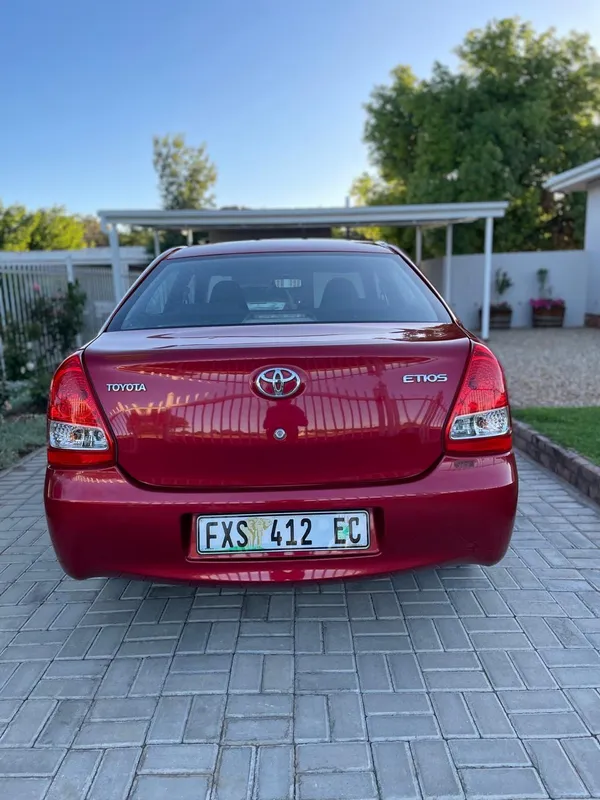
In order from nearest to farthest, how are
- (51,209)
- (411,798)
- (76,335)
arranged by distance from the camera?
(411,798)
(76,335)
(51,209)

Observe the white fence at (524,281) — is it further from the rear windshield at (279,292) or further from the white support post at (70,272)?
the rear windshield at (279,292)

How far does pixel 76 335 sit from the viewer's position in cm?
887

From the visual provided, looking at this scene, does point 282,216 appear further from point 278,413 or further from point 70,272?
point 278,413

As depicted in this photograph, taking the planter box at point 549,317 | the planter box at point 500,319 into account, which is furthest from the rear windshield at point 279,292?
the planter box at point 549,317

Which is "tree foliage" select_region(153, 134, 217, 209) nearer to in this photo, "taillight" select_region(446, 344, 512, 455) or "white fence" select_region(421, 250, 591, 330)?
"white fence" select_region(421, 250, 591, 330)

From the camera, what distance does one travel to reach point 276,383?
2018 millimetres

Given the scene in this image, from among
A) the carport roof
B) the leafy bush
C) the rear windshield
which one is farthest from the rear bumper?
the carport roof

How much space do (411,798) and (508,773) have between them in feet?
0.99

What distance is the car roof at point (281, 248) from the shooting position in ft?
10.3

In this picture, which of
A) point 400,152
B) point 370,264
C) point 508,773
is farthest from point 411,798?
point 400,152

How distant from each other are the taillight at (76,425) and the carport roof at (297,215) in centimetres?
942

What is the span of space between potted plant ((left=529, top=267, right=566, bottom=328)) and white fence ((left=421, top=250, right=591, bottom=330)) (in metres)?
0.13

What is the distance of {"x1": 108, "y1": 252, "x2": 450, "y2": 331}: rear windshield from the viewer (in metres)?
2.63

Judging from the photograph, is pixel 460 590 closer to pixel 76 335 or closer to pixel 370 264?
pixel 370 264
